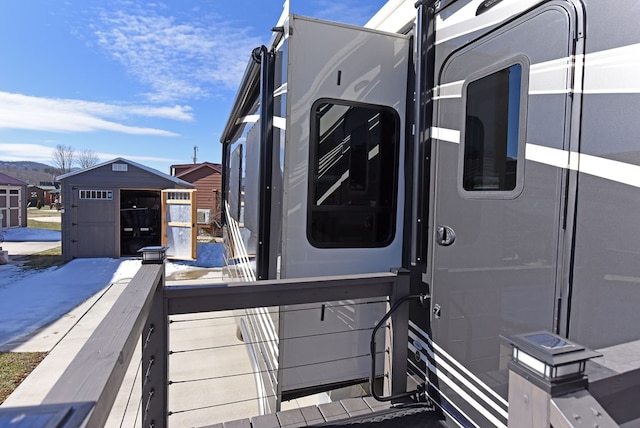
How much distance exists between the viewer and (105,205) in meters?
9.95

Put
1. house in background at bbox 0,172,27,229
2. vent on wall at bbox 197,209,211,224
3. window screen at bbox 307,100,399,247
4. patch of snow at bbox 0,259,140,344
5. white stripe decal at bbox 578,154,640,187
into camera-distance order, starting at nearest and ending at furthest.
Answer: white stripe decal at bbox 578,154,640,187 < window screen at bbox 307,100,399,247 < patch of snow at bbox 0,259,140,344 < vent on wall at bbox 197,209,211,224 < house in background at bbox 0,172,27,229

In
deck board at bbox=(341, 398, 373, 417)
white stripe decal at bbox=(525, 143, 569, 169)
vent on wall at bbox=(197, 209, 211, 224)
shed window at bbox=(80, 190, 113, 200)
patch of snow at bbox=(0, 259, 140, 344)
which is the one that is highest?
white stripe decal at bbox=(525, 143, 569, 169)

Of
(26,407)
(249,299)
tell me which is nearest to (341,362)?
(249,299)

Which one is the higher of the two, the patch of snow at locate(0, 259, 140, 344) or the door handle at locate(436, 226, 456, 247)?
the door handle at locate(436, 226, 456, 247)

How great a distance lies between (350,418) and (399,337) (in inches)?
19.2

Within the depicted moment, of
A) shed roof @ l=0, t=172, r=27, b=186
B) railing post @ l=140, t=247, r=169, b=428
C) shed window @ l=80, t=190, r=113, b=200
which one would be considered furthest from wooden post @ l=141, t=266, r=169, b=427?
shed roof @ l=0, t=172, r=27, b=186

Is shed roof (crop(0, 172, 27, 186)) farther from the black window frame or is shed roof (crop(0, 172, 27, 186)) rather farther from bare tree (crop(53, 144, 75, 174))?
bare tree (crop(53, 144, 75, 174))

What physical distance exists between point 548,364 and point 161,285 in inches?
59.6

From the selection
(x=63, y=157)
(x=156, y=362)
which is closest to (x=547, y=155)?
(x=156, y=362)

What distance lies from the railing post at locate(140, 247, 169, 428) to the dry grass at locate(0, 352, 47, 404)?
2840mm

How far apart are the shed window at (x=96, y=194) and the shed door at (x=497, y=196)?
10.2 m

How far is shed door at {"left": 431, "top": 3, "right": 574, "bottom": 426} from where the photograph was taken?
1.33 meters

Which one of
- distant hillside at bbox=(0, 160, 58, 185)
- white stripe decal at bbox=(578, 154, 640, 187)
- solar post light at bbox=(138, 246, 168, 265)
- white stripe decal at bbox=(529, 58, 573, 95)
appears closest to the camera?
white stripe decal at bbox=(578, 154, 640, 187)

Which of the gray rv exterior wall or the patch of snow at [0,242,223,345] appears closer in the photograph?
the gray rv exterior wall
